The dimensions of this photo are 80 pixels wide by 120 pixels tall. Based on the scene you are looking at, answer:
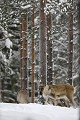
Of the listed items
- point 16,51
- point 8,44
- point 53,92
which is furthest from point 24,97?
point 16,51

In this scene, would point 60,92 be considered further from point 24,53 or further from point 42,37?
point 24,53

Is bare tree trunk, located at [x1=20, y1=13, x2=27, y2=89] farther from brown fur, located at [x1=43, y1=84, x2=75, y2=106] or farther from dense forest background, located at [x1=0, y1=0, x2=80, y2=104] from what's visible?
brown fur, located at [x1=43, y1=84, x2=75, y2=106]

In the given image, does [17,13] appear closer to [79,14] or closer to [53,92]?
[53,92]

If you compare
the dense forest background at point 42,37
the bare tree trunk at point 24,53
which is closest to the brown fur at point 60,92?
the dense forest background at point 42,37

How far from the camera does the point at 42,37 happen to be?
17.7 metres

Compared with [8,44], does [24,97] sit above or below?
below

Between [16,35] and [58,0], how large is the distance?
992 centimetres

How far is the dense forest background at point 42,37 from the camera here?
18.0 meters

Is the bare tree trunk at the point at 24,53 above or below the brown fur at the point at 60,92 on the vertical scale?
above

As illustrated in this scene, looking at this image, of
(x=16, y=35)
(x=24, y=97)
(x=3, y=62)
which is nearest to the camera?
(x=24, y=97)

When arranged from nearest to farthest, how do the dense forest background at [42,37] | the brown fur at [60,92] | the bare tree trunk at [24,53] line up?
the brown fur at [60,92] < the dense forest background at [42,37] < the bare tree trunk at [24,53]

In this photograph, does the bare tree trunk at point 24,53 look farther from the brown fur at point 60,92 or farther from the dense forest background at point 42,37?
the brown fur at point 60,92

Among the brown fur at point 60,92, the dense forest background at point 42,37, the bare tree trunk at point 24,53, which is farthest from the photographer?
the bare tree trunk at point 24,53

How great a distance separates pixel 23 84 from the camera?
2138 centimetres
